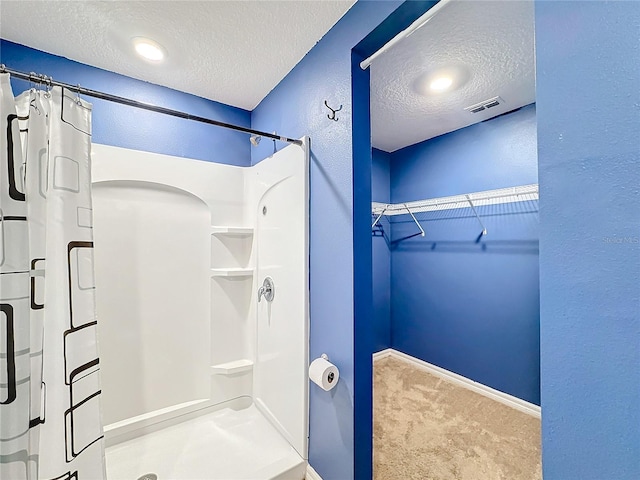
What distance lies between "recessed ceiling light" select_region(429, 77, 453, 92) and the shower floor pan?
250 cm

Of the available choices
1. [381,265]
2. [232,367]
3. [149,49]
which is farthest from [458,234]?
[149,49]

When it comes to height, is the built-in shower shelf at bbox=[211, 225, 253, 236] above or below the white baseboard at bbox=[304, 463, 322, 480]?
above

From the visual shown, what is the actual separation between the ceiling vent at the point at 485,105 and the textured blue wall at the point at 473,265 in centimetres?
24

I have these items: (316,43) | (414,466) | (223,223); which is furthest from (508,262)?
(223,223)

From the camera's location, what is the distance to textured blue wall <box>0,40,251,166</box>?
1530 mm

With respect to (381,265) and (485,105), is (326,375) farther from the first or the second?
(485,105)

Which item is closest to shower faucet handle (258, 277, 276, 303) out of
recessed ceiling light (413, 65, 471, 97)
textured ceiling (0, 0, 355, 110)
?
textured ceiling (0, 0, 355, 110)

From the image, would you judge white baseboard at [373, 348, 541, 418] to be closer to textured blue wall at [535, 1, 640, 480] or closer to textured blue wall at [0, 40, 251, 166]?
textured blue wall at [535, 1, 640, 480]

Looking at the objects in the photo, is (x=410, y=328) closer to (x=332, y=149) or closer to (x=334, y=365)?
(x=334, y=365)

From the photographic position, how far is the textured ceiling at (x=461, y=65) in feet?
4.12

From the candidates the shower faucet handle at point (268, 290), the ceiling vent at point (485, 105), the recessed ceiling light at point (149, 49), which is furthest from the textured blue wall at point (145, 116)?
the ceiling vent at point (485, 105)

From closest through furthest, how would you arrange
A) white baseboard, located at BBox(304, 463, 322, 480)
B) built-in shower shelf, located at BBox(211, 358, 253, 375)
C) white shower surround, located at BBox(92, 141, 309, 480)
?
1. white baseboard, located at BBox(304, 463, 322, 480)
2. white shower surround, located at BBox(92, 141, 309, 480)
3. built-in shower shelf, located at BBox(211, 358, 253, 375)

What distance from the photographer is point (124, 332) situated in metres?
1.70

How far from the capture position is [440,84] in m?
1.79
